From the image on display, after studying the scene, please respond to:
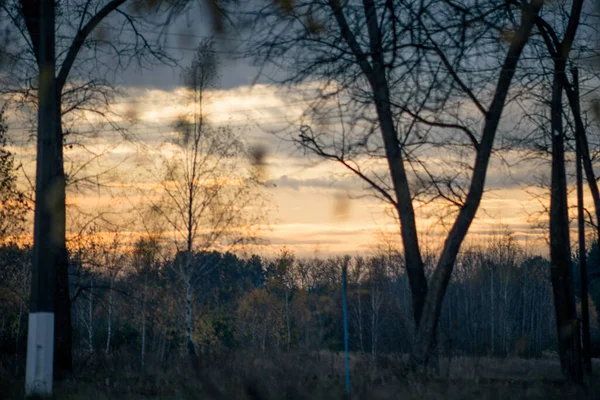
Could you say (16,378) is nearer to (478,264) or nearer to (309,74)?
(309,74)

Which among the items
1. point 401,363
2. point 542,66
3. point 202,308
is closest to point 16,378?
point 401,363

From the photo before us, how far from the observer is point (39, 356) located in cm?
1151

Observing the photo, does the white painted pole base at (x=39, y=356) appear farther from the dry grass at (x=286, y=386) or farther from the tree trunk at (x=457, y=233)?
the tree trunk at (x=457, y=233)

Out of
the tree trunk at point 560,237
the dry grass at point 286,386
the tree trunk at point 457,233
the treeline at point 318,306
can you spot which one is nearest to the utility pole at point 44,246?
the dry grass at point 286,386

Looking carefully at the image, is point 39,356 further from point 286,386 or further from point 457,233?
point 457,233

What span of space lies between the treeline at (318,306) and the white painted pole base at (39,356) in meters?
22.2

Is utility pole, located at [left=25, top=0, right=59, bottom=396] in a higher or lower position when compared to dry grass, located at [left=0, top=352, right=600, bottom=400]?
higher

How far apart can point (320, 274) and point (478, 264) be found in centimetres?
1849

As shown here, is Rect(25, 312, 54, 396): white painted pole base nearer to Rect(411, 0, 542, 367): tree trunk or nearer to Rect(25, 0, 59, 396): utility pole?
Rect(25, 0, 59, 396): utility pole

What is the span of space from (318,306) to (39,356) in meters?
56.3

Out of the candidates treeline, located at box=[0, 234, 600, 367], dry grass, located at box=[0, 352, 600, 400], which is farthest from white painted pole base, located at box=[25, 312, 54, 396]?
treeline, located at box=[0, 234, 600, 367]

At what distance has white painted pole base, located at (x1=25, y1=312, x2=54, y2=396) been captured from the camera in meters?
11.4

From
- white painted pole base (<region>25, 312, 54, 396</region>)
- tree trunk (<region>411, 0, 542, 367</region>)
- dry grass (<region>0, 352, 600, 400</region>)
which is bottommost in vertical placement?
dry grass (<region>0, 352, 600, 400</region>)

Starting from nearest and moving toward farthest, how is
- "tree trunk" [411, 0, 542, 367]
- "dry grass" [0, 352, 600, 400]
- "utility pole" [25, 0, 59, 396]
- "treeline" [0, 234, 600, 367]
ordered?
"dry grass" [0, 352, 600, 400] → "utility pole" [25, 0, 59, 396] → "tree trunk" [411, 0, 542, 367] → "treeline" [0, 234, 600, 367]
